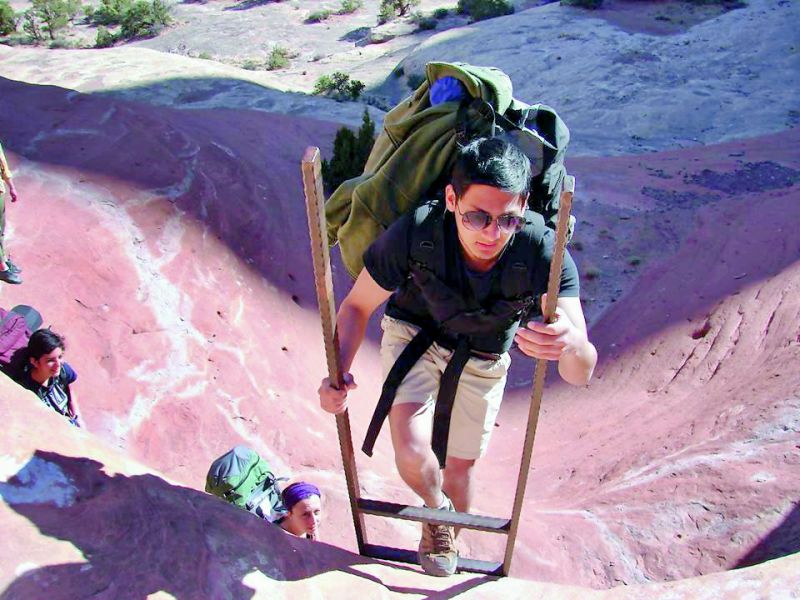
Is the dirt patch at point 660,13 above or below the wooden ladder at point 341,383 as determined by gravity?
below

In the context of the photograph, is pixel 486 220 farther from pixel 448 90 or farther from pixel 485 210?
pixel 448 90

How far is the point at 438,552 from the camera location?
10.2 ft

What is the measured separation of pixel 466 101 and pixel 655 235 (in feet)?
21.4

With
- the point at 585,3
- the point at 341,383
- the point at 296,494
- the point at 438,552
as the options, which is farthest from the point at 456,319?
the point at 585,3

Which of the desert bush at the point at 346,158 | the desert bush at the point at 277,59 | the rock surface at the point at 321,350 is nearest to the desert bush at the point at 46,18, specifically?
the desert bush at the point at 277,59

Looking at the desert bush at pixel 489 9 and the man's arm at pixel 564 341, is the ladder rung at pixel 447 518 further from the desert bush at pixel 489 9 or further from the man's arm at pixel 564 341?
the desert bush at pixel 489 9

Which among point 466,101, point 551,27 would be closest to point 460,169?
point 466,101

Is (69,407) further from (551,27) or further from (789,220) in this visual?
(551,27)

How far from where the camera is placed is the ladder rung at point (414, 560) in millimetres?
3250

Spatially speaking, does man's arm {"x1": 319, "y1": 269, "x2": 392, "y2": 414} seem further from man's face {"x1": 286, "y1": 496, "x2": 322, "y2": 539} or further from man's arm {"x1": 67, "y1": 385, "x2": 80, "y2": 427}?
man's arm {"x1": 67, "y1": 385, "x2": 80, "y2": 427}

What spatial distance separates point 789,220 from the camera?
8.01 m

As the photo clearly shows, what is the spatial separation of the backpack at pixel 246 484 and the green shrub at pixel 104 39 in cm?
2229

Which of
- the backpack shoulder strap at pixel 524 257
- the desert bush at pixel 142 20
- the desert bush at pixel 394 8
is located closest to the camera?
the backpack shoulder strap at pixel 524 257

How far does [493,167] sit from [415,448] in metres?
1.07
